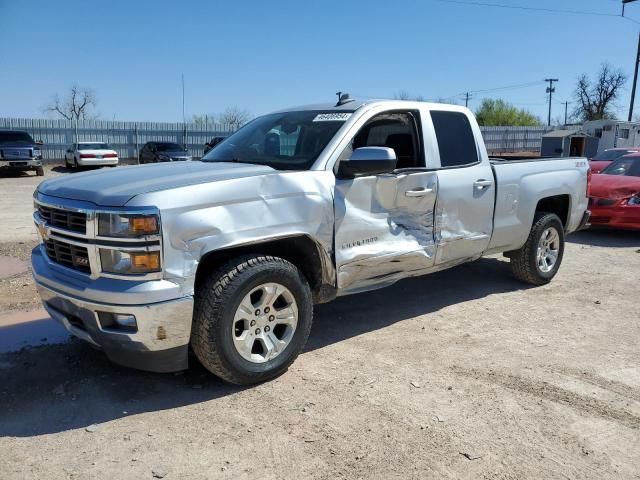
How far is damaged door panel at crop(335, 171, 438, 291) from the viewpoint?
4.14m

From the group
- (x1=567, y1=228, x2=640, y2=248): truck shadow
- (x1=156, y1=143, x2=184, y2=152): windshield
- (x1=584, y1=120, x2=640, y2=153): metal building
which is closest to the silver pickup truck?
(x1=567, y1=228, x2=640, y2=248): truck shadow

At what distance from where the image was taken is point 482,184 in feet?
17.3

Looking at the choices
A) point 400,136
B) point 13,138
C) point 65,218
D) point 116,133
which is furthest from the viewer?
point 116,133

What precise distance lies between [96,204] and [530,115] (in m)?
79.1

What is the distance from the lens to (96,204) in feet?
10.8

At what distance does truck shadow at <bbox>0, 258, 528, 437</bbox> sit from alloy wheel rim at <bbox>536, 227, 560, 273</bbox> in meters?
1.96

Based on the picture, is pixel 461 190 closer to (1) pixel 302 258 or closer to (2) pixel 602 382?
(1) pixel 302 258

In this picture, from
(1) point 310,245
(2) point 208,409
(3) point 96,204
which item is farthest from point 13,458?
(1) point 310,245

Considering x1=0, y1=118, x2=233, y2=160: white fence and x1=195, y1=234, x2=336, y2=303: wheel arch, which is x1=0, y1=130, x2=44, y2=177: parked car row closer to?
x1=0, y1=118, x2=233, y2=160: white fence

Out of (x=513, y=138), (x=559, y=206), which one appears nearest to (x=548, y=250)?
(x=559, y=206)

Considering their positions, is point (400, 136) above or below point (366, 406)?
above

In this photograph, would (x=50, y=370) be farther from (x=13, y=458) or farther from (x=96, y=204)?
(x=96, y=204)

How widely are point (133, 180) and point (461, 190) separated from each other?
114 inches

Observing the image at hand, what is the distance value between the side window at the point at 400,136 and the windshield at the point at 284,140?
12.2 inches
